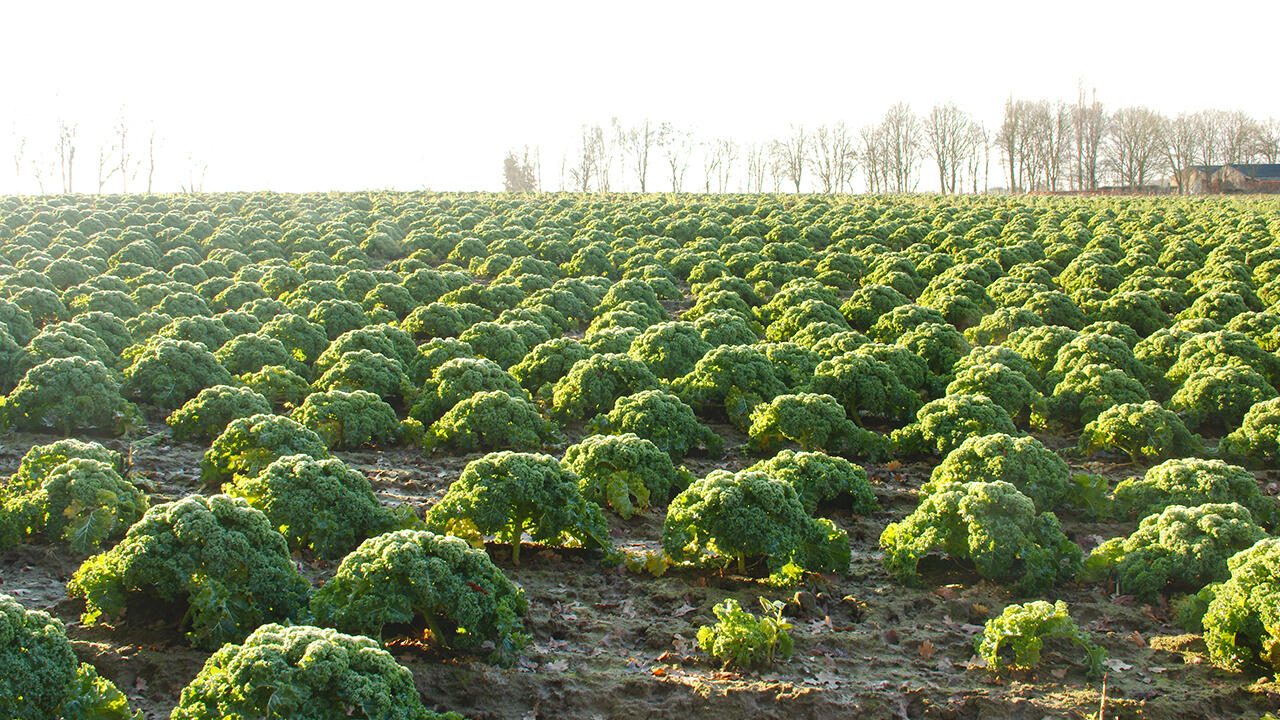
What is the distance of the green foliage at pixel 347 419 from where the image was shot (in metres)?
11.6

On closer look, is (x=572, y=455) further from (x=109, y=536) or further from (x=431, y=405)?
(x=109, y=536)

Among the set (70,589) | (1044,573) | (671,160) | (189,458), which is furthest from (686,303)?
(671,160)

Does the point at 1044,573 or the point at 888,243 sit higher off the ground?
the point at 888,243

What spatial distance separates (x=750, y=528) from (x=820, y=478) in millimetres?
1963

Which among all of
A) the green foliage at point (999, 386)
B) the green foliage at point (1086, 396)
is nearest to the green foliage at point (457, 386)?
the green foliage at point (999, 386)

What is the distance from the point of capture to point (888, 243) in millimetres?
33594

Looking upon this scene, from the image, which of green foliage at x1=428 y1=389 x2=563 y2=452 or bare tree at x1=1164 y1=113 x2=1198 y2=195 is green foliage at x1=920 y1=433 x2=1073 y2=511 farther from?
bare tree at x1=1164 y1=113 x2=1198 y2=195

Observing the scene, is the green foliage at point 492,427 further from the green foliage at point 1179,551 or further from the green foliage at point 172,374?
the green foliage at point 1179,551

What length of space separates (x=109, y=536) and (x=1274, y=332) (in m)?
20.1


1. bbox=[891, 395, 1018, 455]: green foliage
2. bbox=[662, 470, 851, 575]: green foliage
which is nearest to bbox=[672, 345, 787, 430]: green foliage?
bbox=[891, 395, 1018, 455]: green foliage

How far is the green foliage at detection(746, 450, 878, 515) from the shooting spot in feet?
30.9

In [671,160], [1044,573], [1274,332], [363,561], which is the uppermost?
[671,160]

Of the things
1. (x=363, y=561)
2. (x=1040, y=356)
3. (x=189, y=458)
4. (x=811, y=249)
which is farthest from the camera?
(x=811, y=249)

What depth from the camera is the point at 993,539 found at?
306 inches
